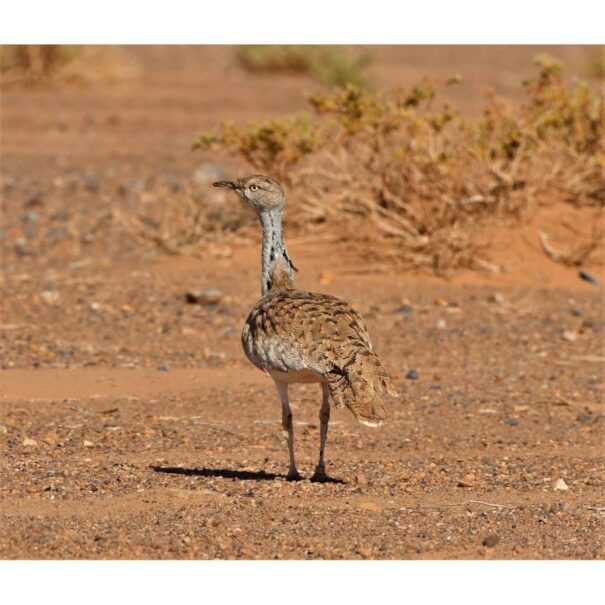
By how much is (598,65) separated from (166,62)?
12842 millimetres

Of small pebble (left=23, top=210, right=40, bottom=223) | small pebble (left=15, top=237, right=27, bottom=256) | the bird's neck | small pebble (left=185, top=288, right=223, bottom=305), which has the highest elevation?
small pebble (left=23, top=210, right=40, bottom=223)

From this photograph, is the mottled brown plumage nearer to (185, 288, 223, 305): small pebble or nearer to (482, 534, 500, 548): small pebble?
(482, 534, 500, 548): small pebble

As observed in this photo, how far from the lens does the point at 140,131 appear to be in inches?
896

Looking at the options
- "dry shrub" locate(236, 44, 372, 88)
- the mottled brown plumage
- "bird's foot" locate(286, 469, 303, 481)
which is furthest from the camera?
"dry shrub" locate(236, 44, 372, 88)

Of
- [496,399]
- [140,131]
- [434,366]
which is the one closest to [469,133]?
[434,366]

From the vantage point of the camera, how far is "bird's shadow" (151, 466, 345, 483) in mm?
6855

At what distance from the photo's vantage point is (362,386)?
5793 mm

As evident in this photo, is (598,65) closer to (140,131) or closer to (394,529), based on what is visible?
(140,131)

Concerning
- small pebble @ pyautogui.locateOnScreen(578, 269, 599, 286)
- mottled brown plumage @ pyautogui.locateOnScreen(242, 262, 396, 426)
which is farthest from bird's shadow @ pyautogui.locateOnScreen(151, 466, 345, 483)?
small pebble @ pyautogui.locateOnScreen(578, 269, 599, 286)

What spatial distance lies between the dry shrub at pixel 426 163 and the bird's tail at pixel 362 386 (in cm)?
647

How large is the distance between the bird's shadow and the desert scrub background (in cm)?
563

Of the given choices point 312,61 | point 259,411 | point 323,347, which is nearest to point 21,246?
point 259,411

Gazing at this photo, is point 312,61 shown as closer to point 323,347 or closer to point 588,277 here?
point 588,277

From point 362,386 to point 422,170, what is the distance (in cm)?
701
